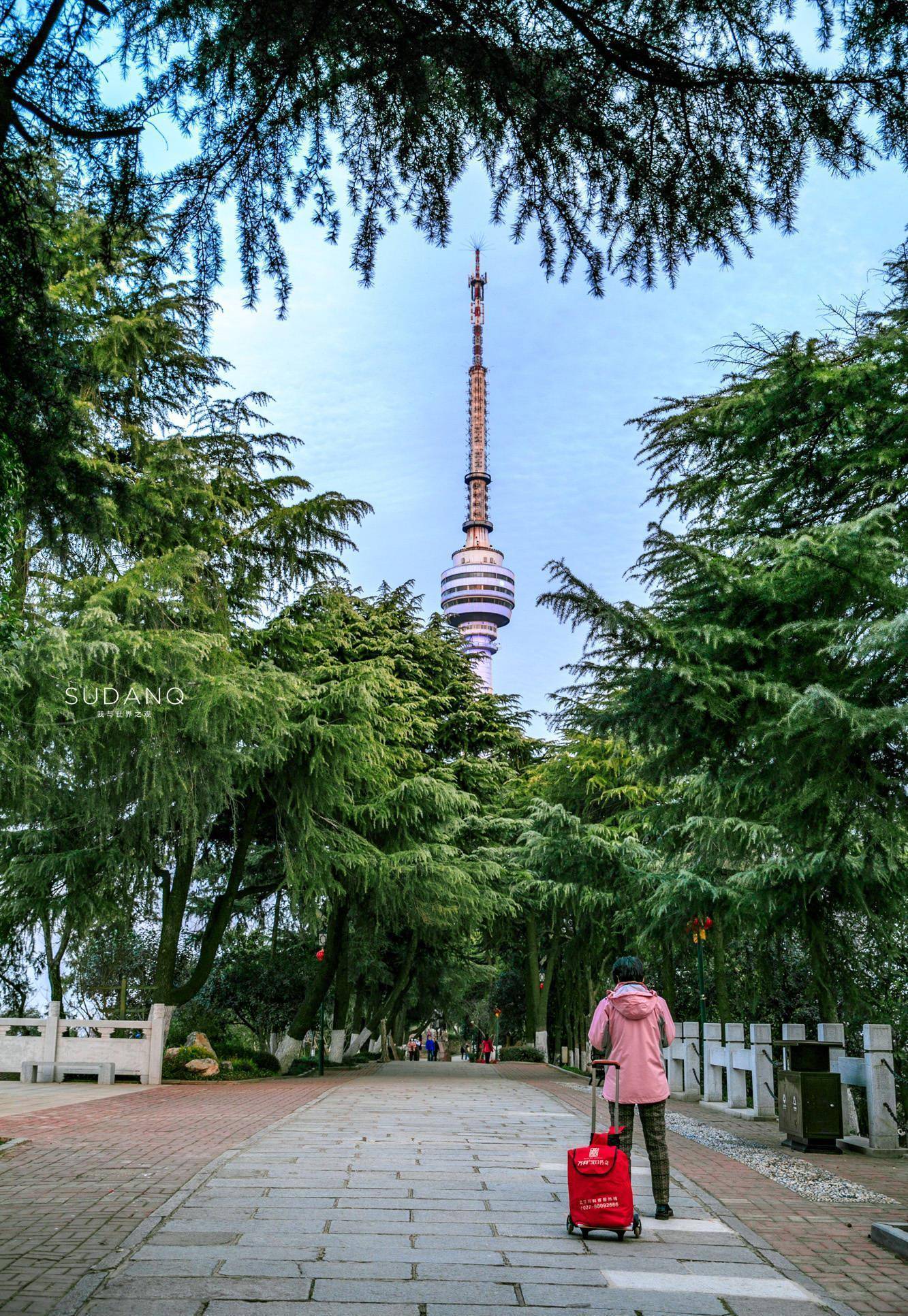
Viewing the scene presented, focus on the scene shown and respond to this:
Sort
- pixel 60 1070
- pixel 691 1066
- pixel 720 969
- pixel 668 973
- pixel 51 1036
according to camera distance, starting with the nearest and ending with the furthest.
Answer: pixel 691 1066 → pixel 60 1070 → pixel 51 1036 → pixel 720 969 → pixel 668 973

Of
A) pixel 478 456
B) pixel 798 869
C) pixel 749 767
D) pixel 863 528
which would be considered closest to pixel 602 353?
pixel 863 528

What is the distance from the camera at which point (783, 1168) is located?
943 centimetres

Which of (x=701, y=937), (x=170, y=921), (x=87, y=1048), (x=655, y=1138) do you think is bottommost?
(x=87, y=1048)

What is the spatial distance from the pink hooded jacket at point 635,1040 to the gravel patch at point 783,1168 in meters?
2.15

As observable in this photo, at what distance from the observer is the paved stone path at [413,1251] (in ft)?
15.6

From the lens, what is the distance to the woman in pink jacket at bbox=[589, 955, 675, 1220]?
6.75m

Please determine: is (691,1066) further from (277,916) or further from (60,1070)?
(277,916)

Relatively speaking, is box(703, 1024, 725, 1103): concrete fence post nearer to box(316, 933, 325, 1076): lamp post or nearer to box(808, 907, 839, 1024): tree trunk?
box(808, 907, 839, 1024): tree trunk

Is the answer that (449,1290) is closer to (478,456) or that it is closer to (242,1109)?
(242,1109)

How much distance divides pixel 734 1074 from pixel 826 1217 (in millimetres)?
7951

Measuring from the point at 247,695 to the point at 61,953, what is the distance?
14.4 m

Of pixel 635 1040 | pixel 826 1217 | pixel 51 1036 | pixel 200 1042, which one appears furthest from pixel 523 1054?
pixel 635 1040

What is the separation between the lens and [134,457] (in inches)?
700

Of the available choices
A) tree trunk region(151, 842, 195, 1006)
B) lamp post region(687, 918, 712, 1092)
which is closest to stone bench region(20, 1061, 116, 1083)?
tree trunk region(151, 842, 195, 1006)
